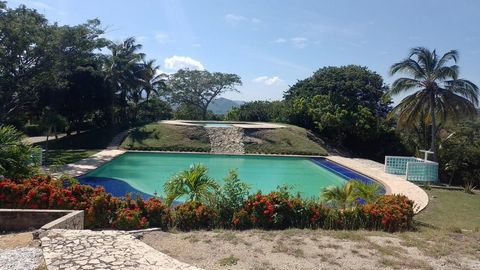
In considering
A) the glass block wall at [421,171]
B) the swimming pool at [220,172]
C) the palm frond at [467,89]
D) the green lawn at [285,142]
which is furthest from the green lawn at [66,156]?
the palm frond at [467,89]

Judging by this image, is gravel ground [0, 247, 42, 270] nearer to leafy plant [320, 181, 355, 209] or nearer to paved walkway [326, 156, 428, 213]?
leafy plant [320, 181, 355, 209]

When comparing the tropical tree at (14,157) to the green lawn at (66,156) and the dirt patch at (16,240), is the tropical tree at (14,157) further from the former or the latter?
the green lawn at (66,156)

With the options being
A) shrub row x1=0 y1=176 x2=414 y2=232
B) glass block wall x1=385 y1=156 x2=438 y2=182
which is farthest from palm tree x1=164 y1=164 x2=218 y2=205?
glass block wall x1=385 y1=156 x2=438 y2=182

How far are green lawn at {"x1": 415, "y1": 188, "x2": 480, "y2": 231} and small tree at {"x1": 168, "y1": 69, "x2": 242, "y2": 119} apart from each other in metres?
32.0

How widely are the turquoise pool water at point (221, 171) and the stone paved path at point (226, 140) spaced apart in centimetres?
115

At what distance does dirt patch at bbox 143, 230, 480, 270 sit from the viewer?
576cm

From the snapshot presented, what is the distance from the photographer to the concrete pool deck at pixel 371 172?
13.4 m

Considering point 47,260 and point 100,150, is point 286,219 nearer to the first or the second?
point 47,260

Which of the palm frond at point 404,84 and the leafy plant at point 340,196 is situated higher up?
the palm frond at point 404,84

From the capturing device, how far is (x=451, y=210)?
11.7 metres

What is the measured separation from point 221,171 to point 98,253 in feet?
45.0

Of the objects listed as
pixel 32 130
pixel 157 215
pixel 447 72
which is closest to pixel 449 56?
pixel 447 72

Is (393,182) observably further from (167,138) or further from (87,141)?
(87,141)

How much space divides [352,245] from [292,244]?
3.49 ft
